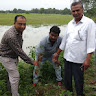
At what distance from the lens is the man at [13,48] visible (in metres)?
2.36

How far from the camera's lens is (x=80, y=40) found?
2.28m

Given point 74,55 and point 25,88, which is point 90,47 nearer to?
point 74,55

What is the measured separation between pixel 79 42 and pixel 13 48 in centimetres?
117

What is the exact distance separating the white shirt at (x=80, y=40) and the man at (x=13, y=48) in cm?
85

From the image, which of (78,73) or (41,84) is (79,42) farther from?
(41,84)

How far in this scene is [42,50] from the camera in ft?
10.1

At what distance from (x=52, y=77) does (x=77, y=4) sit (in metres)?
2.25

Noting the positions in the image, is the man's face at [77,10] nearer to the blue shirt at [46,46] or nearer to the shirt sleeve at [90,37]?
the shirt sleeve at [90,37]

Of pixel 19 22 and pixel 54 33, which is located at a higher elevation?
pixel 19 22

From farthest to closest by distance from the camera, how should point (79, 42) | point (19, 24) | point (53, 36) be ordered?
point (53, 36), point (19, 24), point (79, 42)

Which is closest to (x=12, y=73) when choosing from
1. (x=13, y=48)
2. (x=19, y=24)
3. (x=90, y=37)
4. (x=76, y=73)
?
(x=13, y=48)

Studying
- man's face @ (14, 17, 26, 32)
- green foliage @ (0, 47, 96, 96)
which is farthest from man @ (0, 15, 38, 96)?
green foliage @ (0, 47, 96, 96)

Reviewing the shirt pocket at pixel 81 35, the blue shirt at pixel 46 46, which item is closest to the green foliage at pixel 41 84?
the blue shirt at pixel 46 46

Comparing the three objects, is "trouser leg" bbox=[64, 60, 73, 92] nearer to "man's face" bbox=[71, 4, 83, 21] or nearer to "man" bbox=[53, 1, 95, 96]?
"man" bbox=[53, 1, 95, 96]
